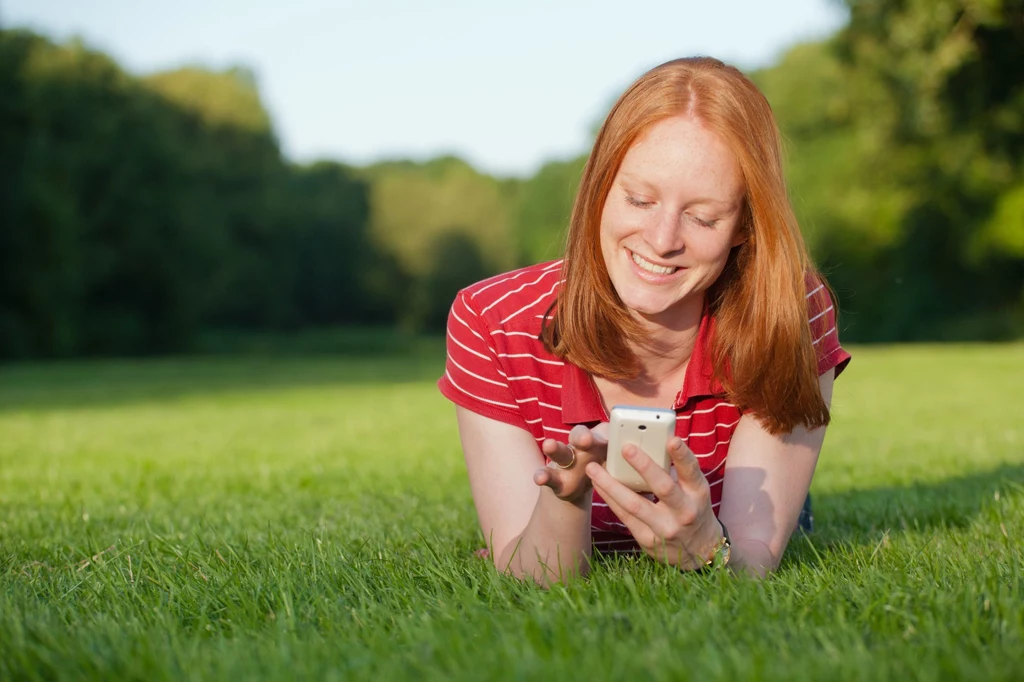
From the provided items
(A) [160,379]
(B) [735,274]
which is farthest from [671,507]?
(A) [160,379]

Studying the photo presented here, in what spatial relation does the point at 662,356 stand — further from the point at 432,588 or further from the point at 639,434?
the point at 432,588

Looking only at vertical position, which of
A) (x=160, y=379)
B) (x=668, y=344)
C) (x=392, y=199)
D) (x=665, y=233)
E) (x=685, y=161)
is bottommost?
(x=160, y=379)

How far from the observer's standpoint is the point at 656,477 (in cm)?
249

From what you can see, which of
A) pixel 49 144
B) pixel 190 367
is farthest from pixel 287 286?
pixel 190 367

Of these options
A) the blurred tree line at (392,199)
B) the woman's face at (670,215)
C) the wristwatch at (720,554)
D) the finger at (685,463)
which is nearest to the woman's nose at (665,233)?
the woman's face at (670,215)

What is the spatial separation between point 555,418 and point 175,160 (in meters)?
38.4

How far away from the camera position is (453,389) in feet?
10.9

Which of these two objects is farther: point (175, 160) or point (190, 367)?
point (175, 160)

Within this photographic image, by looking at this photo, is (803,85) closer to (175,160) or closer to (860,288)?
(860,288)

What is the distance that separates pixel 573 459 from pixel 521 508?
→ 57 centimetres

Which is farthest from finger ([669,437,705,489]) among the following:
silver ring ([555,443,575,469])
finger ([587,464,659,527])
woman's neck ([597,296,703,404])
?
woman's neck ([597,296,703,404])

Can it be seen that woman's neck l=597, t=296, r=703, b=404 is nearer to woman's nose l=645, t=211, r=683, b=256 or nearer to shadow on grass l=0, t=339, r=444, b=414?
woman's nose l=645, t=211, r=683, b=256

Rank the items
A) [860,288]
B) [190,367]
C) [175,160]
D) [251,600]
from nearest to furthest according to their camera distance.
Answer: [251,600], [190,367], [175,160], [860,288]

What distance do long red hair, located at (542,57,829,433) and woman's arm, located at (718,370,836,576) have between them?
67 millimetres
